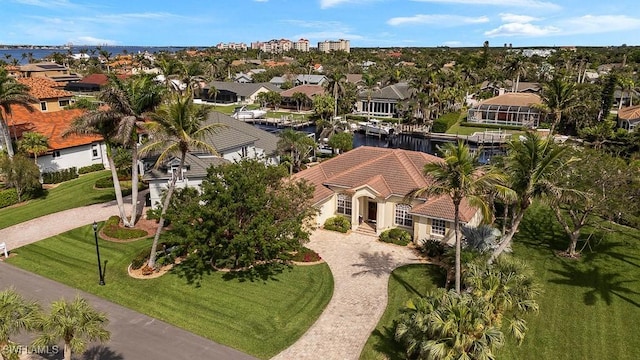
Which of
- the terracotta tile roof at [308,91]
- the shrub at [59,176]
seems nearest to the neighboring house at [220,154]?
the shrub at [59,176]

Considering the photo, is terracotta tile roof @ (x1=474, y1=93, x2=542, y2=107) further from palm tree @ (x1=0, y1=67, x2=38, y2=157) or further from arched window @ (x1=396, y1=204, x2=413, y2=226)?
palm tree @ (x1=0, y1=67, x2=38, y2=157)

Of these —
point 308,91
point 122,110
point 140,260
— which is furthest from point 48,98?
point 308,91

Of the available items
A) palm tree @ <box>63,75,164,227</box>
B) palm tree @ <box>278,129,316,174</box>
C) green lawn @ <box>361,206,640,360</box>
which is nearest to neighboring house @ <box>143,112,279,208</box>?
palm tree @ <box>278,129,316,174</box>

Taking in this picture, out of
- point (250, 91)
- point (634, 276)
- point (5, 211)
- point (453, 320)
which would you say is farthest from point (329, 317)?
point (250, 91)

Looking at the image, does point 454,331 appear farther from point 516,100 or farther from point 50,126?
point 516,100

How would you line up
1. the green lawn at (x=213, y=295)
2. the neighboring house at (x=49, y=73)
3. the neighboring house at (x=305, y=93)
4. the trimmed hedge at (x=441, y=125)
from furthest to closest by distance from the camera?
1. the neighboring house at (x=49, y=73)
2. the neighboring house at (x=305, y=93)
3. the trimmed hedge at (x=441, y=125)
4. the green lawn at (x=213, y=295)

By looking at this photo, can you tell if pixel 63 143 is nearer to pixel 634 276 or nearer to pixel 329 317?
pixel 329 317

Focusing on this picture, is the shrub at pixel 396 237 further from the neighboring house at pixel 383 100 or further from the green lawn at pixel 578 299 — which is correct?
the neighboring house at pixel 383 100
